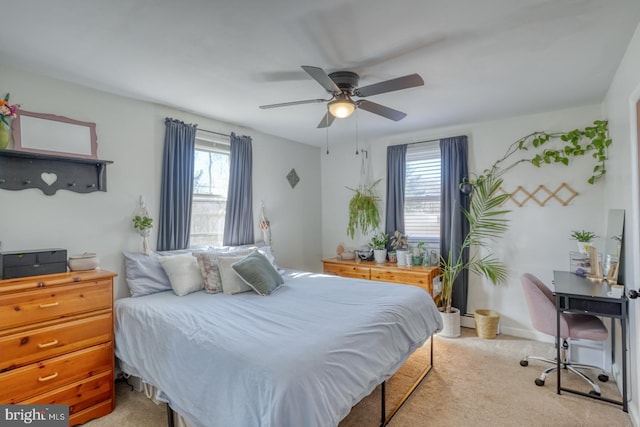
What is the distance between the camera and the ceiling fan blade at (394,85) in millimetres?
2051

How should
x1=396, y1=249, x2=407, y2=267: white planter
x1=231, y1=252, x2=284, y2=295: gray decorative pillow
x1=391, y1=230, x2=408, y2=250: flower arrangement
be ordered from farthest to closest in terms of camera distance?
x1=391, y1=230, x2=408, y2=250: flower arrangement < x1=396, y1=249, x2=407, y2=267: white planter < x1=231, y1=252, x2=284, y2=295: gray decorative pillow

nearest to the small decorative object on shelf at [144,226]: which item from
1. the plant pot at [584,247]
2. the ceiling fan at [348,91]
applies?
the ceiling fan at [348,91]

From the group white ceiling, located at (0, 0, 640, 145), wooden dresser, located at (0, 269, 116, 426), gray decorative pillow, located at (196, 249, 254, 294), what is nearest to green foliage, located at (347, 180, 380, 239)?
white ceiling, located at (0, 0, 640, 145)

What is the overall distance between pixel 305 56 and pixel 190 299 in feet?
6.76

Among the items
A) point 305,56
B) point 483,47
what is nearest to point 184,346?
point 305,56

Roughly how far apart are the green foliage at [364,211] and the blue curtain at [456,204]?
966mm

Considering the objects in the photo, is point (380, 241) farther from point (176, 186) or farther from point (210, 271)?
point (176, 186)

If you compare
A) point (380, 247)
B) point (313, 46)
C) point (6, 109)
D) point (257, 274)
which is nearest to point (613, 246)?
point (380, 247)

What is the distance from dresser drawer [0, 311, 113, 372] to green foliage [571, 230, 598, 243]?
4.29 meters

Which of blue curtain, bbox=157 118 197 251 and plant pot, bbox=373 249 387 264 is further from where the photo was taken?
plant pot, bbox=373 249 387 264

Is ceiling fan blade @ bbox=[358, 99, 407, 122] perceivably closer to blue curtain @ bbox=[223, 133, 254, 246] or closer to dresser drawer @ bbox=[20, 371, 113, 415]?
blue curtain @ bbox=[223, 133, 254, 246]

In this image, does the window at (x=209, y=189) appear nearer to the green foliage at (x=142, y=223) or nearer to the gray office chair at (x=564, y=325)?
the green foliage at (x=142, y=223)

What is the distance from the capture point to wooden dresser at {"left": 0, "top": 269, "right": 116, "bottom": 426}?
1942mm

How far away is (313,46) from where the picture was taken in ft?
6.71
